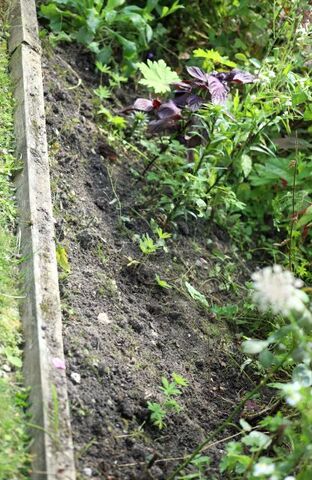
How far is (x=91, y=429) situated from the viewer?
237cm

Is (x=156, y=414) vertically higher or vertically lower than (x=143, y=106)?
lower

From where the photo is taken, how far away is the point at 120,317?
2.91 metres

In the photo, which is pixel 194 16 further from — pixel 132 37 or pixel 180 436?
pixel 180 436

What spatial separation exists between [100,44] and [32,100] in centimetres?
113

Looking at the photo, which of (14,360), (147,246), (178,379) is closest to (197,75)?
(147,246)

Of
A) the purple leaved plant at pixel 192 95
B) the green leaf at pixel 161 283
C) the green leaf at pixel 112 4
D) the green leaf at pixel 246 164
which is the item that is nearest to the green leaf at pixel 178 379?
the green leaf at pixel 161 283

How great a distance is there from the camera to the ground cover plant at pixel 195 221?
262 cm

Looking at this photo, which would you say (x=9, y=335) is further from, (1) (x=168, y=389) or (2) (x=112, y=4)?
(2) (x=112, y=4)

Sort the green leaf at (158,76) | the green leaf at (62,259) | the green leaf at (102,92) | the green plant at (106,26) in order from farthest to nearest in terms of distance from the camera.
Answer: the green plant at (106,26) < the green leaf at (102,92) < the green leaf at (158,76) < the green leaf at (62,259)

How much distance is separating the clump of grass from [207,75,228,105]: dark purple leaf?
0.91 meters

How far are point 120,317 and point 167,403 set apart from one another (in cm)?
44

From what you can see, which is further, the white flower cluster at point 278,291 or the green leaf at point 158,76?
the green leaf at point 158,76

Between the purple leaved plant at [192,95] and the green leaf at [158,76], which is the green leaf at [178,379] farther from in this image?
the green leaf at [158,76]

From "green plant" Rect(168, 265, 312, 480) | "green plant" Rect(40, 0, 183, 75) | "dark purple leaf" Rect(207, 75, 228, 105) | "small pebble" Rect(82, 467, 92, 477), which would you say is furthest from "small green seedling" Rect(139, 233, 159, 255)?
"green plant" Rect(40, 0, 183, 75)
